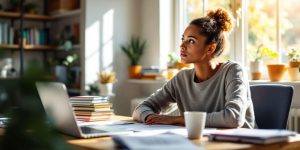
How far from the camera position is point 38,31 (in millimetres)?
4680

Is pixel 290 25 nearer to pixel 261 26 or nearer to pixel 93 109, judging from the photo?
pixel 261 26

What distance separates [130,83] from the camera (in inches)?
172

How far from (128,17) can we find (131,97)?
83cm

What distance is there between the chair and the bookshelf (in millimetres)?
2594

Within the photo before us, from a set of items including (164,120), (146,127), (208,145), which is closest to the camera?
(208,145)

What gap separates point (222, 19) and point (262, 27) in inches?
56.7

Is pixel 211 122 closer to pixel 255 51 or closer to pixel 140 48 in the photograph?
pixel 255 51

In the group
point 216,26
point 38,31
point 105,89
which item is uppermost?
point 38,31

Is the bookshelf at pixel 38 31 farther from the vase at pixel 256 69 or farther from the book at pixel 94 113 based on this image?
the book at pixel 94 113

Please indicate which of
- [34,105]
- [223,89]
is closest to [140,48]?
[223,89]

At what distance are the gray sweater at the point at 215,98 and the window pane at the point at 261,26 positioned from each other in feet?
4.72

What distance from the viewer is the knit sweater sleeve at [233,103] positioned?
166cm

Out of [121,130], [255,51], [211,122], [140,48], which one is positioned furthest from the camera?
[140,48]

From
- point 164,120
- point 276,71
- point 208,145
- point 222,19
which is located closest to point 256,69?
point 276,71
